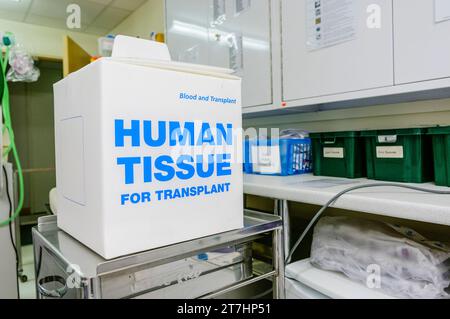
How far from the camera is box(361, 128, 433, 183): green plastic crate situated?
877mm

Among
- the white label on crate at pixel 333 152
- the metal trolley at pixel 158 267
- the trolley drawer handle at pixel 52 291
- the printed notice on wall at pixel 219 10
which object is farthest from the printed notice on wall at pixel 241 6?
the trolley drawer handle at pixel 52 291

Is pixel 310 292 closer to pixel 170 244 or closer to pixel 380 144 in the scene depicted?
pixel 170 244

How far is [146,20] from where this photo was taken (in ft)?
9.23

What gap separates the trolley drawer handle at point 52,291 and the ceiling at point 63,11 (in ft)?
8.78

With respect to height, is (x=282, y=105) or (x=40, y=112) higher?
(x=40, y=112)

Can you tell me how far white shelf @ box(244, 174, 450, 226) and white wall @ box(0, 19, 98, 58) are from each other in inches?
132

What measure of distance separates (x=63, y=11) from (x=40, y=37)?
58cm

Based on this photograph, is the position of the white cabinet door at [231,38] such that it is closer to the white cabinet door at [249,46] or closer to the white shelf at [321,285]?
the white cabinet door at [249,46]

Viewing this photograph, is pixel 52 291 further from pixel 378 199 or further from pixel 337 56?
pixel 337 56

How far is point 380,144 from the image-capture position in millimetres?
963

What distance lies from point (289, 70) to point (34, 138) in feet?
12.6

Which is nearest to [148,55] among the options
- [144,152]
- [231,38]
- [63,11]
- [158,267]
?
[144,152]

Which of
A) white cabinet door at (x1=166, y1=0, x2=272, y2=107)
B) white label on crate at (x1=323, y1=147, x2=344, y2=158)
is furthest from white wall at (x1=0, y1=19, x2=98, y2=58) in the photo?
white label on crate at (x1=323, y1=147, x2=344, y2=158)
